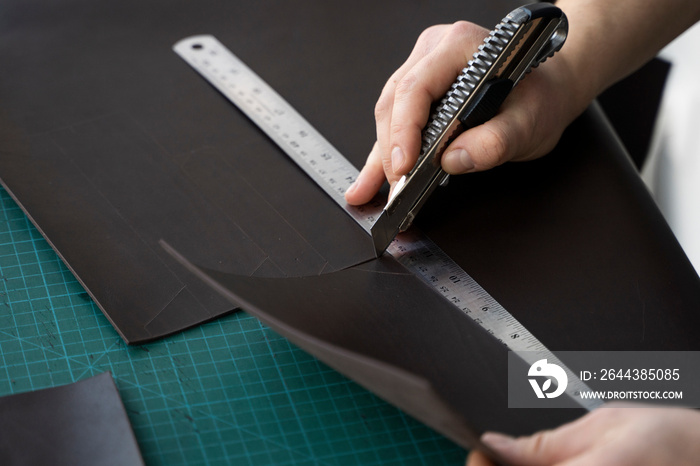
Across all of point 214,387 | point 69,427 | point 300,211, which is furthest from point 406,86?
point 69,427

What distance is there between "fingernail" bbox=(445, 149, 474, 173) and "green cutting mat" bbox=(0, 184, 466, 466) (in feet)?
1.29

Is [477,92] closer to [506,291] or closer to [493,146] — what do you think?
[493,146]

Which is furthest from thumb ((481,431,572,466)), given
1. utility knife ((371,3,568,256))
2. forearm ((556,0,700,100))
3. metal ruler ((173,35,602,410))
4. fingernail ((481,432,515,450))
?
forearm ((556,0,700,100))

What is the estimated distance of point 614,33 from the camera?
1.49 meters

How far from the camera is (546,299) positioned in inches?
47.2

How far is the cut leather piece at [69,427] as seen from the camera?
992 mm

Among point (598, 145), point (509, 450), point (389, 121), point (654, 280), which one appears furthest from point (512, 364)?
point (598, 145)

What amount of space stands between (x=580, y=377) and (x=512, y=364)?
102 mm

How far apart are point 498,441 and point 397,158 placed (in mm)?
526

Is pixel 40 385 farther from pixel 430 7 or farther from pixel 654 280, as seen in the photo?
pixel 430 7

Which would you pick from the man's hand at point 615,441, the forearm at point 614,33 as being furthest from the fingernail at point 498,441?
the forearm at point 614,33

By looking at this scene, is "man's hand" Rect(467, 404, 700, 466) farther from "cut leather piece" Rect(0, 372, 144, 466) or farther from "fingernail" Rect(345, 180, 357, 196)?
"fingernail" Rect(345, 180, 357, 196)

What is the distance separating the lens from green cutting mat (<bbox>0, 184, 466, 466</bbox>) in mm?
1049

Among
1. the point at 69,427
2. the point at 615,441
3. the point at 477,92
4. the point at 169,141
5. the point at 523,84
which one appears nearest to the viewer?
the point at 615,441
